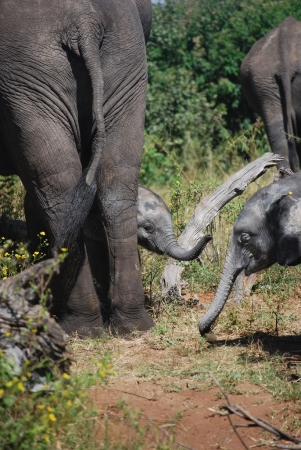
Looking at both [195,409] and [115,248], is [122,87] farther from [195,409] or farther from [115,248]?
[195,409]

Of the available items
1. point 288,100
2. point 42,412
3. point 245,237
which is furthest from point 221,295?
point 288,100

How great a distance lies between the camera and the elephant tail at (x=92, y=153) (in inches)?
214

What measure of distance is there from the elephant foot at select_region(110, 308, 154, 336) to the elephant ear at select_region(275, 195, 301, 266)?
3.63ft

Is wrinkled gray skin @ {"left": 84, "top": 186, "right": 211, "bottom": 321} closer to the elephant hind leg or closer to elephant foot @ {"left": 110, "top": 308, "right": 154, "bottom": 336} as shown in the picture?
elephant foot @ {"left": 110, "top": 308, "right": 154, "bottom": 336}

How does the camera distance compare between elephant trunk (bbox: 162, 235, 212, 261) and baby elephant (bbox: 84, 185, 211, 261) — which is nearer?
elephant trunk (bbox: 162, 235, 212, 261)

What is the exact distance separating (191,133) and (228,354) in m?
7.46

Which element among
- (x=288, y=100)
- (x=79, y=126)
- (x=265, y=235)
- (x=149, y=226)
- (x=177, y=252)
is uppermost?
(x=288, y=100)

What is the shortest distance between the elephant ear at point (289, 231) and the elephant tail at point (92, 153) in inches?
44.7

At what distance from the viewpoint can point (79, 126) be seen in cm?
566

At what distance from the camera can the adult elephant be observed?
5.43 metres

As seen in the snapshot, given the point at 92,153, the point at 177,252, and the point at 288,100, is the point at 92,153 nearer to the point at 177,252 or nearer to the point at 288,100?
the point at 177,252

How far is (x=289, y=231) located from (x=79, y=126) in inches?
56.8

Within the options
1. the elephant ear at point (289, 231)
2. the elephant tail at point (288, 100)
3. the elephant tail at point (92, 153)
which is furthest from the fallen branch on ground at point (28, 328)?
the elephant tail at point (288, 100)

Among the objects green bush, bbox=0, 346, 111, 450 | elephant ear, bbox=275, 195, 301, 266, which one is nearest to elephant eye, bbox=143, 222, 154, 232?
elephant ear, bbox=275, 195, 301, 266
